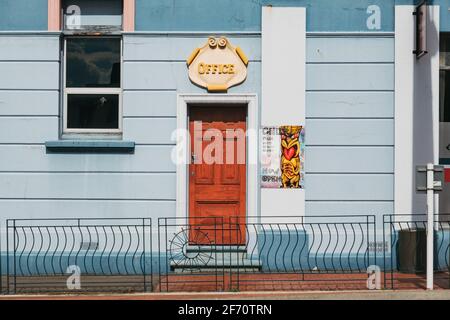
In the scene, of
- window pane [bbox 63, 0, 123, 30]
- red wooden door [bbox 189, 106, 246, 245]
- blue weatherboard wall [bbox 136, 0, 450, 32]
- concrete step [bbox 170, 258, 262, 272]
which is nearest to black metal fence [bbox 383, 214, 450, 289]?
concrete step [bbox 170, 258, 262, 272]

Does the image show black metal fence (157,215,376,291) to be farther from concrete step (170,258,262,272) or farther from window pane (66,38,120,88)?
window pane (66,38,120,88)

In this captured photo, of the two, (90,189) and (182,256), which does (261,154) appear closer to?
(182,256)

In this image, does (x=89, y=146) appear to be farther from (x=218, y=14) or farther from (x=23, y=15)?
(x=218, y=14)

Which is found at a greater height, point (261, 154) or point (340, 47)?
point (340, 47)

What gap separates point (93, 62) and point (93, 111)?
82cm

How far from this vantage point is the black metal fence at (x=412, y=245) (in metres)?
9.85

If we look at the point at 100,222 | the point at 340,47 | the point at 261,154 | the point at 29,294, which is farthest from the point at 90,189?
the point at 340,47

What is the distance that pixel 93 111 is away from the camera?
34.4 ft

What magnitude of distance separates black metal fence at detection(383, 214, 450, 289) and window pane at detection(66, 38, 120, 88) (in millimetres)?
5109

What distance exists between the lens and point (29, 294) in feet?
28.4

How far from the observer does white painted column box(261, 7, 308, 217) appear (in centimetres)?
1017

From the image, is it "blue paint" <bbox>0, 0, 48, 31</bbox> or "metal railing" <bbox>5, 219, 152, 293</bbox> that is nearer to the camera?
"metal railing" <bbox>5, 219, 152, 293</bbox>

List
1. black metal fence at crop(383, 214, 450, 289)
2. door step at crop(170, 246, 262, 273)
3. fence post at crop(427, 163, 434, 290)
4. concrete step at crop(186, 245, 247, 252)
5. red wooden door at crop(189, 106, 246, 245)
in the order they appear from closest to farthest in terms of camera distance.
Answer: fence post at crop(427, 163, 434, 290) → black metal fence at crop(383, 214, 450, 289) → door step at crop(170, 246, 262, 273) → concrete step at crop(186, 245, 247, 252) → red wooden door at crop(189, 106, 246, 245)

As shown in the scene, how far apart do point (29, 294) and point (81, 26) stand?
449 cm
